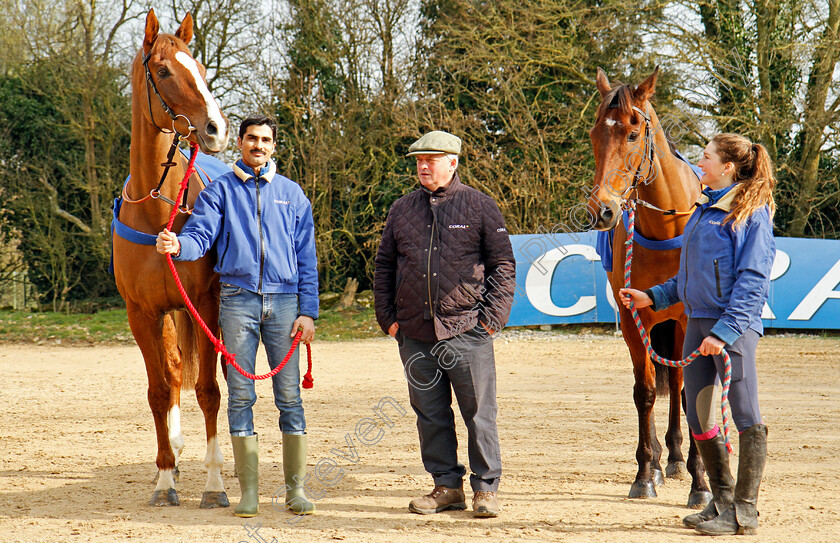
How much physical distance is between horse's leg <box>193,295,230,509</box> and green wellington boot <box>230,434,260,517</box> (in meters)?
0.27

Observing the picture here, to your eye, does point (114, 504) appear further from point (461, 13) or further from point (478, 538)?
point (461, 13)

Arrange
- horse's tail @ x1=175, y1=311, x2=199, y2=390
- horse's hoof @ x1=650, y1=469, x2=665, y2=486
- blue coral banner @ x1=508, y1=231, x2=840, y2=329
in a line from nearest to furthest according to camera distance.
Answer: horse's hoof @ x1=650, y1=469, x2=665, y2=486 < horse's tail @ x1=175, y1=311, x2=199, y2=390 < blue coral banner @ x1=508, y1=231, x2=840, y2=329

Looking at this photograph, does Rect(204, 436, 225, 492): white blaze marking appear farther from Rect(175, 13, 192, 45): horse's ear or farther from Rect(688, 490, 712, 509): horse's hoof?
Rect(688, 490, 712, 509): horse's hoof

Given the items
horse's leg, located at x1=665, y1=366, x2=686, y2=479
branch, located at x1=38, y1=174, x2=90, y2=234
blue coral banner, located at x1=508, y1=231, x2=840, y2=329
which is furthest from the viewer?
branch, located at x1=38, y1=174, x2=90, y2=234

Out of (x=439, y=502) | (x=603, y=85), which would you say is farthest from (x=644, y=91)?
(x=439, y=502)

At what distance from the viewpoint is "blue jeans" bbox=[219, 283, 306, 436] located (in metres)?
3.84

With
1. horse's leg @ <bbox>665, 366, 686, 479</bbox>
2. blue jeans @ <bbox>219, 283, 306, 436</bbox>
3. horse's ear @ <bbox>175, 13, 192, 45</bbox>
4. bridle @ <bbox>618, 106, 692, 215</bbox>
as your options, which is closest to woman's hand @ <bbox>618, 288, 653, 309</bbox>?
bridle @ <bbox>618, 106, 692, 215</bbox>

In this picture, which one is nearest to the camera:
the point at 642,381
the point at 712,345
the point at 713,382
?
the point at 712,345

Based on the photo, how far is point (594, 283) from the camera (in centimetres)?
1321

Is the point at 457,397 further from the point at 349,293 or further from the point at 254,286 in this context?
the point at 349,293

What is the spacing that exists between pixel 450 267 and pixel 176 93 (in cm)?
175

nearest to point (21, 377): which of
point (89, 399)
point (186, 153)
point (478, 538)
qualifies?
point (89, 399)

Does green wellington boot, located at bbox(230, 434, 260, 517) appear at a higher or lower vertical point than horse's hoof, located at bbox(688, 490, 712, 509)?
higher

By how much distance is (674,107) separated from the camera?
14648 millimetres
